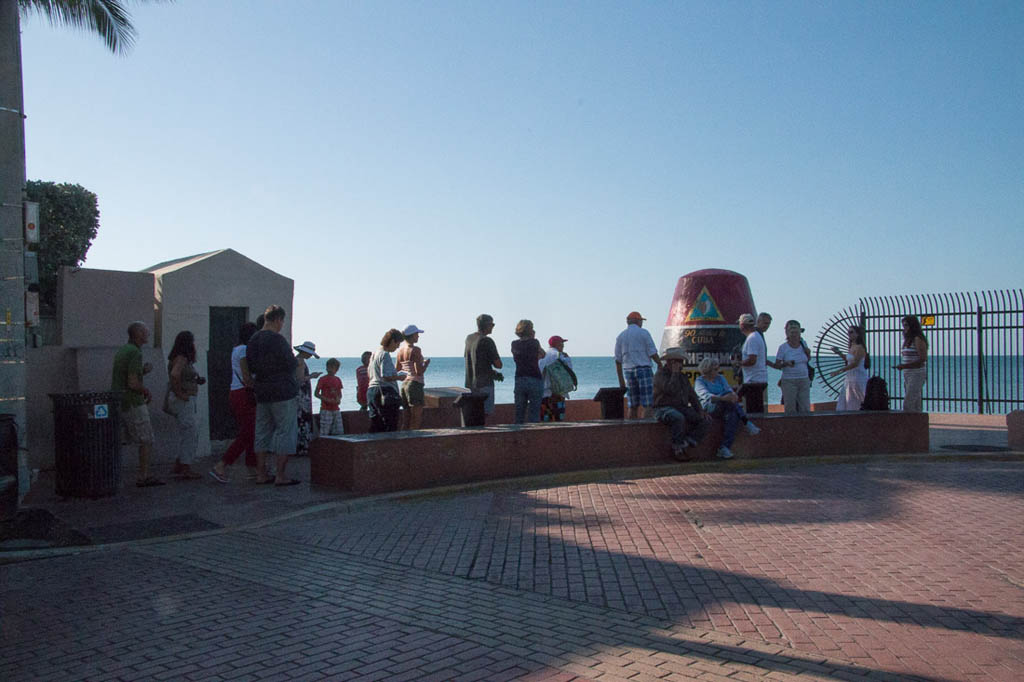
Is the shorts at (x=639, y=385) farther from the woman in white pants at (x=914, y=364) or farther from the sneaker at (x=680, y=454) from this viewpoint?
the woman in white pants at (x=914, y=364)

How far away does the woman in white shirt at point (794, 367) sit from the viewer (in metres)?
12.2

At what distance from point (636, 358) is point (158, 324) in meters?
6.34

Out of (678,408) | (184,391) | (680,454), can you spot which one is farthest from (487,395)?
(184,391)

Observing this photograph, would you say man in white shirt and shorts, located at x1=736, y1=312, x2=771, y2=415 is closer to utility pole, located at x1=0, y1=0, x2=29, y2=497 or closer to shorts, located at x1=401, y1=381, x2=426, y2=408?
shorts, located at x1=401, y1=381, x2=426, y2=408

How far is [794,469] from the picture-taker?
33.9ft

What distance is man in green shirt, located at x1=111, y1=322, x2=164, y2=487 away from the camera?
879 centimetres

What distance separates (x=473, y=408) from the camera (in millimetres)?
11047

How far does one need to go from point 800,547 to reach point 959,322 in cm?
1316

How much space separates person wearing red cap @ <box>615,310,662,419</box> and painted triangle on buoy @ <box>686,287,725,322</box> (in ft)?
11.9

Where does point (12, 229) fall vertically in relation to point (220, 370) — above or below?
above

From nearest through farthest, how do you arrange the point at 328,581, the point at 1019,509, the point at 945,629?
the point at 945,629 < the point at 328,581 < the point at 1019,509

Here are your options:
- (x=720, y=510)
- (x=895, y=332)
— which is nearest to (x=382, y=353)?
(x=720, y=510)

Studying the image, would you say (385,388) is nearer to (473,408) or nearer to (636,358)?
(473,408)

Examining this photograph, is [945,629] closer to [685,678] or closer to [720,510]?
[685,678]
